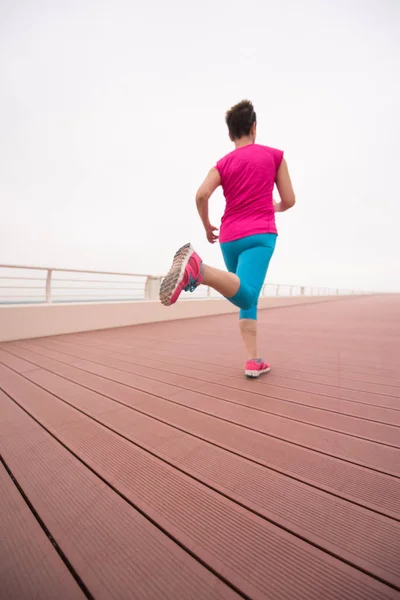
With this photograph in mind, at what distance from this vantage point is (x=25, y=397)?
52.1 inches

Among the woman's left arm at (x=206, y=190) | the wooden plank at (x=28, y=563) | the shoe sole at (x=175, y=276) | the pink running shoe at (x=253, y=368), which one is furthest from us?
the pink running shoe at (x=253, y=368)

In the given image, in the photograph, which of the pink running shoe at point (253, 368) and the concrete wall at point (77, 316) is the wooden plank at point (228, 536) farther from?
the concrete wall at point (77, 316)

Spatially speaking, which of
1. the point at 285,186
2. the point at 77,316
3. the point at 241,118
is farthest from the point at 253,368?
the point at 77,316

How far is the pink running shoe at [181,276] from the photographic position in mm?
1083

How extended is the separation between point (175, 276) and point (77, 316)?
3.05m

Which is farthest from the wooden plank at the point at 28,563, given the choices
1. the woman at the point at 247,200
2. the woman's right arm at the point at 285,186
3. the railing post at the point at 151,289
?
the railing post at the point at 151,289

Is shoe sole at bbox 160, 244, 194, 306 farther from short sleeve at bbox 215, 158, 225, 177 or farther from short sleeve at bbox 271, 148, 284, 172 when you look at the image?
short sleeve at bbox 271, 148, 284, 172

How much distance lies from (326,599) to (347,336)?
3.24m

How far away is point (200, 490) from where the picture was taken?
2.16 feet

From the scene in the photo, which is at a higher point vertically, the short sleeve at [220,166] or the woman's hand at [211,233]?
the short sleeve at [220,166]

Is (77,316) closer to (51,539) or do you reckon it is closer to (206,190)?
(206,190)

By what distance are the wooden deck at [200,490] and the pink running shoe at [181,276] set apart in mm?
494

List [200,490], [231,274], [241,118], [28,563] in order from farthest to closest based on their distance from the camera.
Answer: [241,118] < [231,274] < [200,490] < [28,563]

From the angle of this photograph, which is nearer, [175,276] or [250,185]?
[175,276]
